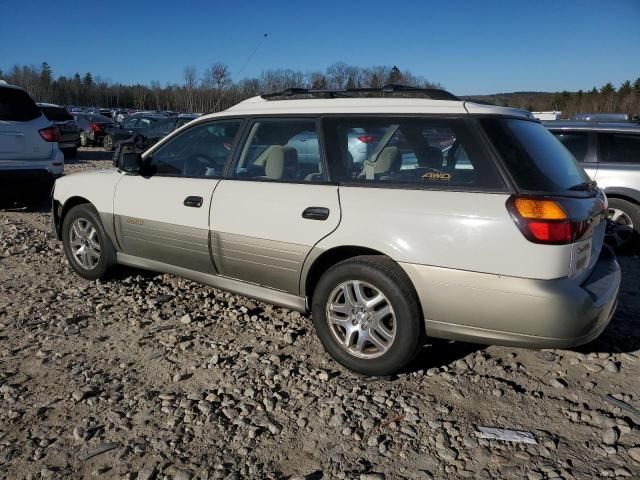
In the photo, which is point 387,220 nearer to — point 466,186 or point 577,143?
point 466,186

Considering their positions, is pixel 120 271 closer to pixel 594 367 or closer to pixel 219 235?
pixel 219 235

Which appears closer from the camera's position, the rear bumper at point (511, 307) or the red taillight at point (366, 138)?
the rear bumper at point (511, 307)

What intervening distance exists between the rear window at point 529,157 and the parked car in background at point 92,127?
21.8 meters

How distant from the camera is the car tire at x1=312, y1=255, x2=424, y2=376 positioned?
122 inches

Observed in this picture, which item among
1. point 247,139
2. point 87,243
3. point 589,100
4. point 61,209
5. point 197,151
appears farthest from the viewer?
point 589,100

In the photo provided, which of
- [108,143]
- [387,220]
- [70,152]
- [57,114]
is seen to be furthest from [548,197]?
[108,143]

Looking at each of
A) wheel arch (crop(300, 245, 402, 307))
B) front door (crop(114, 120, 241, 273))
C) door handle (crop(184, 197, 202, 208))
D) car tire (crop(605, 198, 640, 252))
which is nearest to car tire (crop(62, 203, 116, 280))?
front door (crop(114, 120, 241, 273))

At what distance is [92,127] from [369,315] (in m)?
21.7

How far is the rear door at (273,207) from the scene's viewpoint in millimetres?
3430

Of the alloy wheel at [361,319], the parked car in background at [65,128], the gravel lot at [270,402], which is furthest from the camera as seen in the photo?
the parked car in background at [65,128]

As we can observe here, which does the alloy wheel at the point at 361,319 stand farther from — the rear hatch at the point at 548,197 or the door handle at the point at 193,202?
the door handle at the point at 193,202

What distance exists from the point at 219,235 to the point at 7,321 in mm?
1852

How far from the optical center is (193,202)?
403cm

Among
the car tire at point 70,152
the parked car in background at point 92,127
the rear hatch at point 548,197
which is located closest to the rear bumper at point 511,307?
the rear hatch at point 548,197
